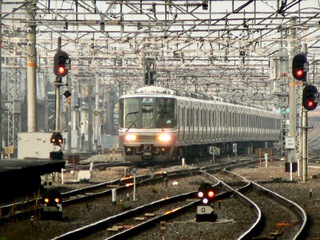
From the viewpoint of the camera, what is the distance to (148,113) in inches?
Answer: 1400

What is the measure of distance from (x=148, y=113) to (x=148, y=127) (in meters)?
0.58

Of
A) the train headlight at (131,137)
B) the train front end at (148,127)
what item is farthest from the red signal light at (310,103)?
the train headlight at (131,137)

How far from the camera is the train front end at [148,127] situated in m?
35.4

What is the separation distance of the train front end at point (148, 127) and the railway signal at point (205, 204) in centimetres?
1963

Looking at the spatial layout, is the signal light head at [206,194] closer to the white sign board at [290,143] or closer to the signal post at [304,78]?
the signal post at [304,78]

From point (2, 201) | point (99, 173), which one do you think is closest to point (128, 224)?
point (2, 201)

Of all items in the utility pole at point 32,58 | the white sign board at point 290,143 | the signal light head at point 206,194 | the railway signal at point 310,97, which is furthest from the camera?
the utility pole at point 32,58

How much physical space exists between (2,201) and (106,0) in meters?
14.2

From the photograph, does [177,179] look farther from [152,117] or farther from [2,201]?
[2,201]

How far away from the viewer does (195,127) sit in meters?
40.4

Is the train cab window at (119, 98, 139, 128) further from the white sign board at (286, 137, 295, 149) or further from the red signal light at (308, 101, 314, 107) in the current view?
the red signal light at (308, 101, 314, 107)

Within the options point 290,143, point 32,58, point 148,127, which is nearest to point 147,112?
point 148,127

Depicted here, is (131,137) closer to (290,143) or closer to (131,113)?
(131,113)

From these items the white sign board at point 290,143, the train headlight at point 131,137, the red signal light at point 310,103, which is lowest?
the white sign board at point 290,143
